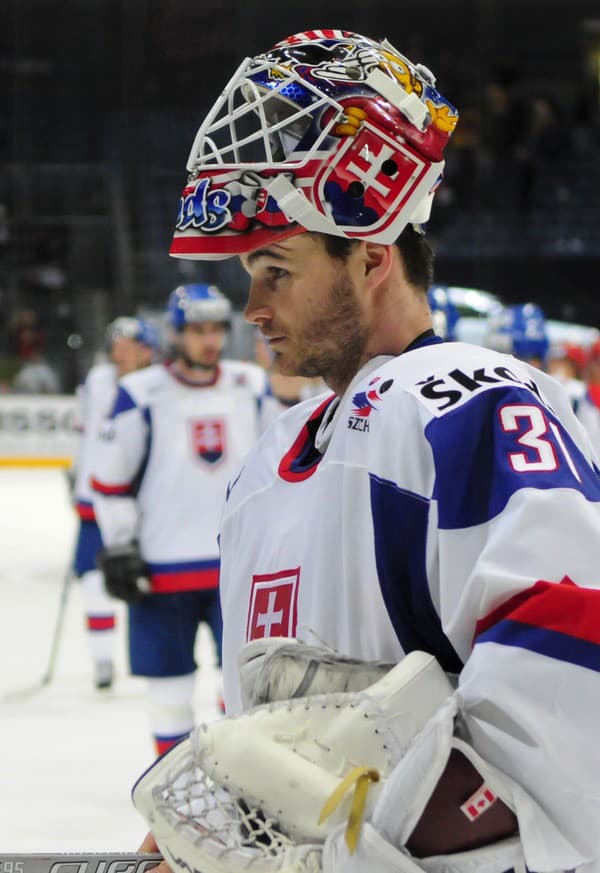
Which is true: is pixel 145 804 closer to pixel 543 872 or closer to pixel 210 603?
pixel 543 872

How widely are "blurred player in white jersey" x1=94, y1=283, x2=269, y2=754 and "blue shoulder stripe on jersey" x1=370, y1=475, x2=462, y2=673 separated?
2850 millimetres

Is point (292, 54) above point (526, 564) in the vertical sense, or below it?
above

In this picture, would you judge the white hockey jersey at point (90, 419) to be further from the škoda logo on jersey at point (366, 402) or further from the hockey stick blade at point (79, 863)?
the škoda logo on jersey at point (366, 402)

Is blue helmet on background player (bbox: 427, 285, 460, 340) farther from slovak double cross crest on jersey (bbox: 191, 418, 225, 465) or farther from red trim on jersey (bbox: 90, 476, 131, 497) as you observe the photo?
red trim on jersey (bbox: 90, 476, 131, 497)

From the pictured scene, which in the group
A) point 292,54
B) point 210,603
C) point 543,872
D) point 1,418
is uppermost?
point 292,54

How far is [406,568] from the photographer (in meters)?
1.10

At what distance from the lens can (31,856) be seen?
1241mm

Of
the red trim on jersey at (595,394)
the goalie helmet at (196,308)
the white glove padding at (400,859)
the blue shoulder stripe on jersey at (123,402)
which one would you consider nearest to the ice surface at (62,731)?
the blue shoulder stripe on jersey at (123,402)

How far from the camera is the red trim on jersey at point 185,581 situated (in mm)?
4047

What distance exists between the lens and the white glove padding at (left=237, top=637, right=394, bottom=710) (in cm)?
106

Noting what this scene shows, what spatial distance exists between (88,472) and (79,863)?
3.96 metres

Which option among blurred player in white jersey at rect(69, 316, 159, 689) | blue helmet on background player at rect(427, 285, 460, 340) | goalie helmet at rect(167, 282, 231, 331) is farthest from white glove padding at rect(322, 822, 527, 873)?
blue helmet on background player at rect(427, 285, 460, 340)

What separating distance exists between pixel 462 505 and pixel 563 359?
5422 millimetres

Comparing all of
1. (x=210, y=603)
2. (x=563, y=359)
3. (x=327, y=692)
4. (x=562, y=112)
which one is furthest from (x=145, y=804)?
(x=562, y=112)
